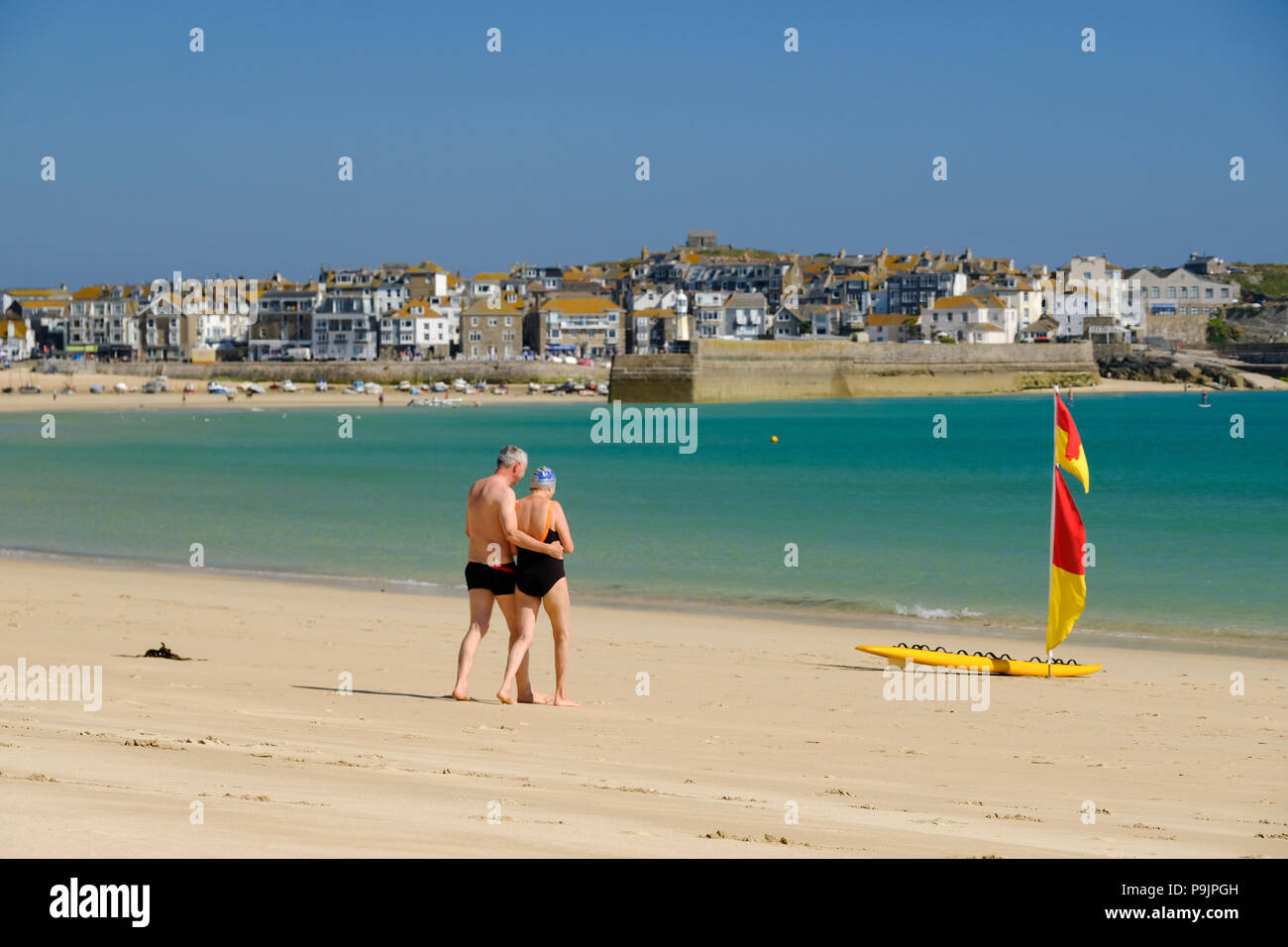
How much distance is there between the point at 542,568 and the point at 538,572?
1.2 inches

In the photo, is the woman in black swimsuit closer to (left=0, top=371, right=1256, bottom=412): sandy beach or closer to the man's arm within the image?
the man's arm

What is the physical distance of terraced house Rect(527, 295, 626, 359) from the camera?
395 ft

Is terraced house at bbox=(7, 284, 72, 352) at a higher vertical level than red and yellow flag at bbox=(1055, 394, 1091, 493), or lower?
higher

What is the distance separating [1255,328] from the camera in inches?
5408

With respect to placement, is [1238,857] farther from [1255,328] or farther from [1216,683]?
[1255,328]

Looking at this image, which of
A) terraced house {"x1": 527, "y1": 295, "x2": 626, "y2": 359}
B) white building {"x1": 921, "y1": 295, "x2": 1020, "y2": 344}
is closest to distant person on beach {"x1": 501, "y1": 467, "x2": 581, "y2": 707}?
terraced house {"x1": 527, "y1": 295, "x2": 626, "y2": 359}

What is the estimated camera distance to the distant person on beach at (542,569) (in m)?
7.28

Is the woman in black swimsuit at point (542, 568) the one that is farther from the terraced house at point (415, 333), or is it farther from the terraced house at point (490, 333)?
the terraced house at point (415, 333)

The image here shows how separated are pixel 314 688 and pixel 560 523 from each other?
75.1 inches

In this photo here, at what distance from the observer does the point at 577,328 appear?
122688 millimetres

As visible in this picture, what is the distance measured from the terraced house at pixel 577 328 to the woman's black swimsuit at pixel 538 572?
4434 inches

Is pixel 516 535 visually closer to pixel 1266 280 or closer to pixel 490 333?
pixel 490 333

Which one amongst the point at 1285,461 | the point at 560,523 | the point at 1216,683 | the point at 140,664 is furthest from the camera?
the point at 1285,461
